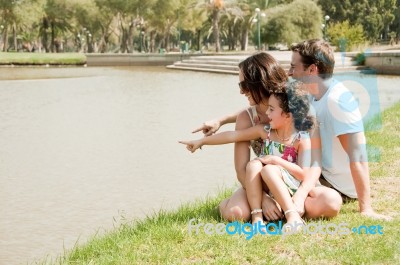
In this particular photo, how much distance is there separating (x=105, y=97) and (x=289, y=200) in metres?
12.6

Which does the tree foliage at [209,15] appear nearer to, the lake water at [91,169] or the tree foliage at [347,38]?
the tree foliage at [347,38]

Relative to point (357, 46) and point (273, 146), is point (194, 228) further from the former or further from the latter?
point (357, 46)

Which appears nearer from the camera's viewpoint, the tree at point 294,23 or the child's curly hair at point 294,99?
the child's curly hair at point 294,99

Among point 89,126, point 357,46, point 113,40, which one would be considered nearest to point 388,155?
point 89,126

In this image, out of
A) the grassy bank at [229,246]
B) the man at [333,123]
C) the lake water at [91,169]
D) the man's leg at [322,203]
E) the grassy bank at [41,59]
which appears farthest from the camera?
the grassy bank at [41,59]

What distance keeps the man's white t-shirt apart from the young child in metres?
0.18

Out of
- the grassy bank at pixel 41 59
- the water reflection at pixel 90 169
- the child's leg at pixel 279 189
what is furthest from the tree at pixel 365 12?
the child's leg at pixel 279 189

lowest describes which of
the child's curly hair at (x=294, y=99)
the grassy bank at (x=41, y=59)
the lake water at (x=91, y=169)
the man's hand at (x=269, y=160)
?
the lake water at (x=91, y=169)

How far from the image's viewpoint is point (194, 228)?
11.9 ft

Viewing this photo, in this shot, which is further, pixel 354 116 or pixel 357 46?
pixel 357 46

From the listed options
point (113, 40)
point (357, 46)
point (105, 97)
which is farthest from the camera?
point (113, 40)

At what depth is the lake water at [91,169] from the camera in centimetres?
461

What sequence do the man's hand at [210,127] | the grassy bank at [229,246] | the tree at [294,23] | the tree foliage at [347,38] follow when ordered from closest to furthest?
the grassy bank at [229,246], the man's hand at [210,127], the tree foliage at [347,38], the tree at [294,23]

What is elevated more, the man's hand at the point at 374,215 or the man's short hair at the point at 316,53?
the man's short hair at the point at 316,53
